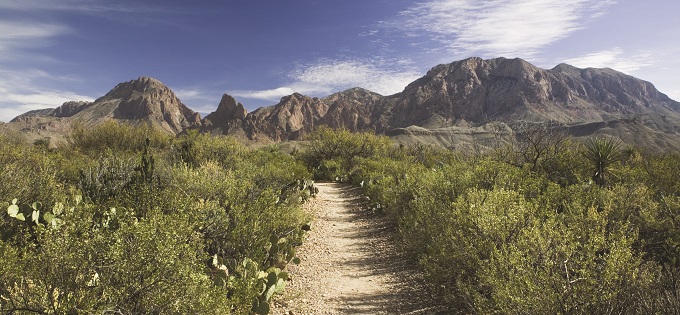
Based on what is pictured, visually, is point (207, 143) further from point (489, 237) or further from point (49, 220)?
point (489, 237)

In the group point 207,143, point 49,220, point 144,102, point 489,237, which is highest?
point 144,102

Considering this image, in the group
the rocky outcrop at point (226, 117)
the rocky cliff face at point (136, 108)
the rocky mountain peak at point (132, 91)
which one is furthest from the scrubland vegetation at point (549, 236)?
the rocky mountain peak at point (132, 91)

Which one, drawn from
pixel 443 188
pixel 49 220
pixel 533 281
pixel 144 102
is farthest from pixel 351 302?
pixel 144 102

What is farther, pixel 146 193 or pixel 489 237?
pixel 146 193

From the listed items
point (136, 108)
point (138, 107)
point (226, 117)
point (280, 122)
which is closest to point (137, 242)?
point (226, 117)

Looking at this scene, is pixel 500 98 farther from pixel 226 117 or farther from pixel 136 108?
pixel 136 108

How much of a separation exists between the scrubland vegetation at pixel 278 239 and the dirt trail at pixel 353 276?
60cm

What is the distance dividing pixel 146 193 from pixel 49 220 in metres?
1.82

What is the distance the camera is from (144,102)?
184500mm

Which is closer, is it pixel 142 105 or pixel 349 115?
pixel 349 115

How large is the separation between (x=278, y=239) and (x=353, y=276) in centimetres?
222

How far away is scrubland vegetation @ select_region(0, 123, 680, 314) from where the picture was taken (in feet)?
13.9

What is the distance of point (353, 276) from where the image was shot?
31.0 ft

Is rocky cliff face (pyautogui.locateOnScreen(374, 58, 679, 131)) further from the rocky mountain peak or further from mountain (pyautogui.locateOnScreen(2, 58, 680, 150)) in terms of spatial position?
the rocky mountain peak
